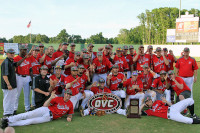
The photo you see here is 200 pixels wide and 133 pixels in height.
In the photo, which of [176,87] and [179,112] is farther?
[176,87]

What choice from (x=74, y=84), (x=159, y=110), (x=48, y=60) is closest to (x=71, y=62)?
(x=48, y=60)

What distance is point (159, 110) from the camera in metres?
5.90

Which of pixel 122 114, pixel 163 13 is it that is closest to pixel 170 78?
pixel 122 114

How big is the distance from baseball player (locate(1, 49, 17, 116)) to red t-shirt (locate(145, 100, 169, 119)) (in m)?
4.19

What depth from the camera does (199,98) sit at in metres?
8.15

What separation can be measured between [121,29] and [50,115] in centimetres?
9476

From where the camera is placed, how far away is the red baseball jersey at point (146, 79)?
281 inches

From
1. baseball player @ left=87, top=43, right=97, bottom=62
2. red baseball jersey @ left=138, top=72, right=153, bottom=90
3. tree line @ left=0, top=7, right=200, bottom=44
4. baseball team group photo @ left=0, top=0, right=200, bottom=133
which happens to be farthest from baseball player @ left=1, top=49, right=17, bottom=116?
tree line @ left=0, top=7, right=200, bottom=44

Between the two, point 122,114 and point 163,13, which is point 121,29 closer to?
point 163,13

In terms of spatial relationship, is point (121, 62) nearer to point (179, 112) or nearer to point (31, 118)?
point (179, 112)

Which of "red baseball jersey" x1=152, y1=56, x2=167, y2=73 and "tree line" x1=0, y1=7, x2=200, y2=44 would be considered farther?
"tree line" x1=0, y1=7, x2=200, y2=44

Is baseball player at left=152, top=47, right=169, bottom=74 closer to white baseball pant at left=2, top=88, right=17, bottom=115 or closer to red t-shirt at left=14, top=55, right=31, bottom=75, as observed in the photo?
red t-shirt at left=14, top=55, right=31, bottom=75

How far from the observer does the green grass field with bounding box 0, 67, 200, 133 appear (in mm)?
4874

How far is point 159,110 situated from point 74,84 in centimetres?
282
